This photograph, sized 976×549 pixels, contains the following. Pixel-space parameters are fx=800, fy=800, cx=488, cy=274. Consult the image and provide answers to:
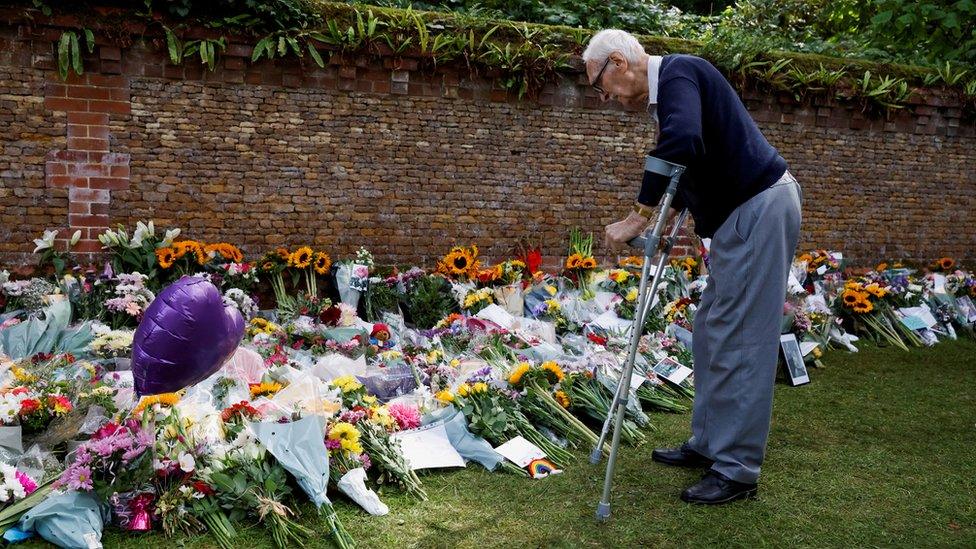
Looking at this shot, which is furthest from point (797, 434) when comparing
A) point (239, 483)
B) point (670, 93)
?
point (239, 483)

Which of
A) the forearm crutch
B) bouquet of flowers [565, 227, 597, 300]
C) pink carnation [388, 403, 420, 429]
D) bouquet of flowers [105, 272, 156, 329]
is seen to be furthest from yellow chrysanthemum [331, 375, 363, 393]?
bouquet of flowers [565, 227, 597, 300]

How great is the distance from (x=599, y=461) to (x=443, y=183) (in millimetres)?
3761

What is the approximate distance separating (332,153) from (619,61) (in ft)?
12.6

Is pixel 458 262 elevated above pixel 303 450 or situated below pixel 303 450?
above

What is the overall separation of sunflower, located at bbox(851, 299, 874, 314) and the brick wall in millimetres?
1696

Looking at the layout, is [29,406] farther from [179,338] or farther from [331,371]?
[331,371]

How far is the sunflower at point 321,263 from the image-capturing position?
253 inches

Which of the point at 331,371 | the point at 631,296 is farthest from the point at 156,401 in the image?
the point at 631,296

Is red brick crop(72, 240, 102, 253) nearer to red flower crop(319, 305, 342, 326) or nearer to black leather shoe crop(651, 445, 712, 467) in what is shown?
red flower crop(319, 305, 342, 326)

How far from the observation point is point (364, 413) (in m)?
3.52

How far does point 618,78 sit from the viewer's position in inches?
127

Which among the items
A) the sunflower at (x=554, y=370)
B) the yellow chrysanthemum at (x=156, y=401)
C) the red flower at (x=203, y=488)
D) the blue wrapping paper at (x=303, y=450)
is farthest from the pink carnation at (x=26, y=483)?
the sunflower at (x=554, y=370)

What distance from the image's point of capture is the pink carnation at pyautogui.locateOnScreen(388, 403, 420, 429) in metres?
3.81

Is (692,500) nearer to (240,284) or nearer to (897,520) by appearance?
(897,520)
